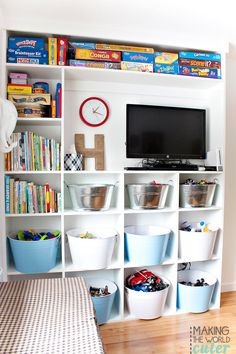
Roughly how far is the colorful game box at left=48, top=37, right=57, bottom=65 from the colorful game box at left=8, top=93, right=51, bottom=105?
0.24 m

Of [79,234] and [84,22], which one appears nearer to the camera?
[84,22]

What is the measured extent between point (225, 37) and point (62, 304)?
2242mm

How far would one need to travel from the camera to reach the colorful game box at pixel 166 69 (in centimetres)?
207

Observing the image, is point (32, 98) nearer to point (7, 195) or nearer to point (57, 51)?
point (57, 51)

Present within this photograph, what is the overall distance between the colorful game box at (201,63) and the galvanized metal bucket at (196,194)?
98 centimetres

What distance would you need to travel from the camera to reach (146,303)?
199 centimetres

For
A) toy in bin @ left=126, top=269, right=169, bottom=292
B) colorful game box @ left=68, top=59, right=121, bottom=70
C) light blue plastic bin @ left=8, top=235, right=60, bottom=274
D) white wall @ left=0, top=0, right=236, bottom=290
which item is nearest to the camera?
white wall @ left=0, top=0, right=236, bottom=290

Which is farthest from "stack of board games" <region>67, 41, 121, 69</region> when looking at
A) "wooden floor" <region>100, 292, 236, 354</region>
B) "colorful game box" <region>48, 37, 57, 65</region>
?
"wooden floor" <region>100, 292, 236, 354</region>

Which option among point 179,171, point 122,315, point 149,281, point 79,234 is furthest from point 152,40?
point 122,315

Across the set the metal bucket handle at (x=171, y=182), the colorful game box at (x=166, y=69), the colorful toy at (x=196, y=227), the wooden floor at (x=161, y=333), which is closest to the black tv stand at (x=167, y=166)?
the metal bucket handle at (x=171, y=182)

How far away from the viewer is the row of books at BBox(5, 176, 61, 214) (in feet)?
6.02

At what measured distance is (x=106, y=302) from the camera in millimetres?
1941

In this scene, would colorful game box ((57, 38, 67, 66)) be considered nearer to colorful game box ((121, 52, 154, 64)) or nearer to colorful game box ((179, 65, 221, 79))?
colorful game box ((121, 52, 154, 64))

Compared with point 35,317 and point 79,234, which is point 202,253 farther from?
point 35,317
